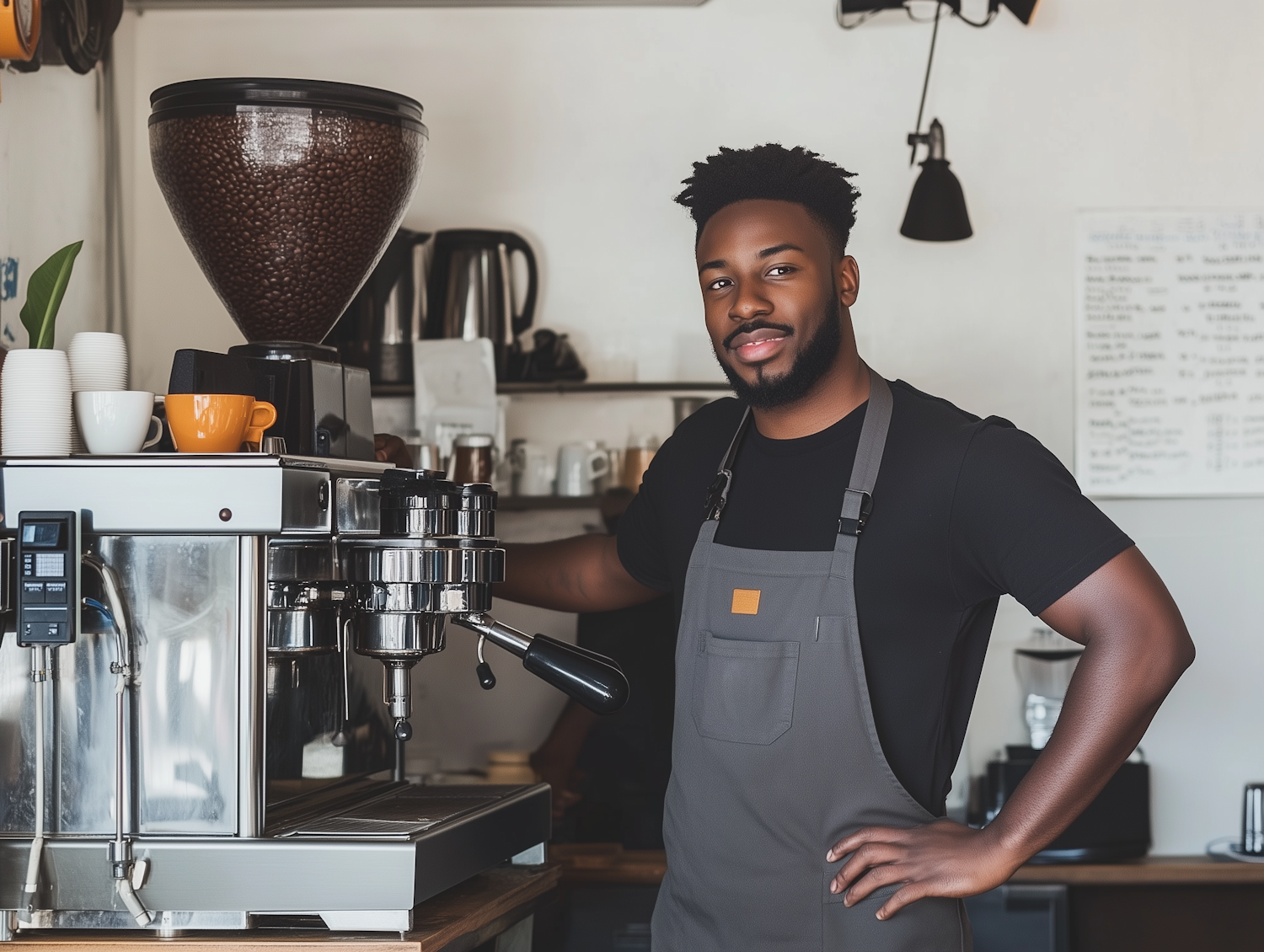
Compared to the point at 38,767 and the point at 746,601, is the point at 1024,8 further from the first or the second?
the point at 38,767

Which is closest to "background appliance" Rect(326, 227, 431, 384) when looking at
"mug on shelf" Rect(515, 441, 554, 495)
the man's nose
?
"mug on shelf" Rect(515, 441, 554, 495)

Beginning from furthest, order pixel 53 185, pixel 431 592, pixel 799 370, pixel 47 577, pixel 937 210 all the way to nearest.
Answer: pixel 937 210 → pixel 53 185 → pixel 799 370 → pixel 431 592 → pixel 47 577

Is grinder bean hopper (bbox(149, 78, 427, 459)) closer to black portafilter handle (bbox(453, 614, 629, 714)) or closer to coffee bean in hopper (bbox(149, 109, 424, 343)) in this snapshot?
coffee bean in hopper (bbox(149, 109, 424, 343))

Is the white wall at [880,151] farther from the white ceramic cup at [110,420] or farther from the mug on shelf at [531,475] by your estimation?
the white ceramic cup at [110,420]

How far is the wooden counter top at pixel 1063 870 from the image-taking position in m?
2.28

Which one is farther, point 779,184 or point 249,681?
point 779,184

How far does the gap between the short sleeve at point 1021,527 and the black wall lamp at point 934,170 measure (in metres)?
1.14

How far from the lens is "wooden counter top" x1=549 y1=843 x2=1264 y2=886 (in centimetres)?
228

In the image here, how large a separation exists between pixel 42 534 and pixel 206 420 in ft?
0.57

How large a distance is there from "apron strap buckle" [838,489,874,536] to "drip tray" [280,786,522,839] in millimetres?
489

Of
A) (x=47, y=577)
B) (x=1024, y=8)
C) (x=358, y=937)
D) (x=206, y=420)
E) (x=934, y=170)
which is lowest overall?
(x=358, y=937)

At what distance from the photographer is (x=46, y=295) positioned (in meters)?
1.34

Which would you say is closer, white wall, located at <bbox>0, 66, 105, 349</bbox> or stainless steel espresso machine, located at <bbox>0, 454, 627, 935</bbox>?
stainless steel espresso machine, located at <bbox>0, 454, 627, 935</bbox>

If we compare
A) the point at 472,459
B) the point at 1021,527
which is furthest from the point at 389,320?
the point at 1021,527
